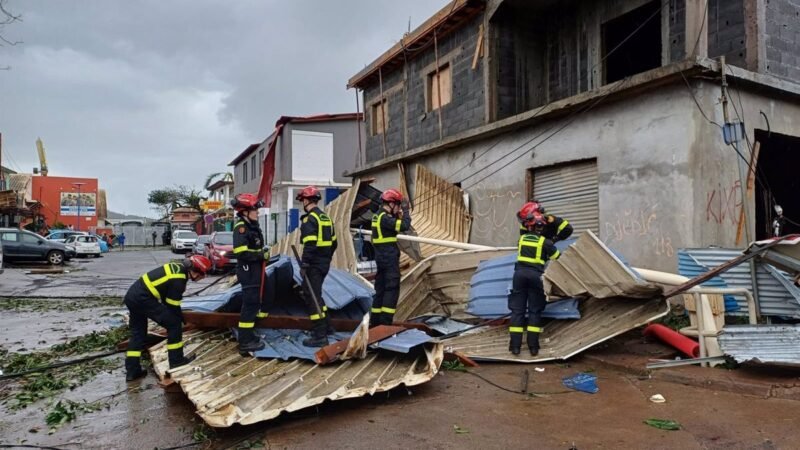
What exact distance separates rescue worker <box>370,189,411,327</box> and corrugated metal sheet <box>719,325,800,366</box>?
133 inches

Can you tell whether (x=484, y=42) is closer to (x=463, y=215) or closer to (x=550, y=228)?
(x=463, y=215)

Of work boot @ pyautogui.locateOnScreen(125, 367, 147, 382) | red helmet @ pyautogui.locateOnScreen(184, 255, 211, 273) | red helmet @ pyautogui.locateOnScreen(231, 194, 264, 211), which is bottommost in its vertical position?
work boot @ pyautogui.locateOnScreen(125, 367, 147, 382)

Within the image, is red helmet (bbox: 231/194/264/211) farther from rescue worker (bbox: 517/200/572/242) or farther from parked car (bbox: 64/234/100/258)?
parked car (bbox: 64/234/100/258)

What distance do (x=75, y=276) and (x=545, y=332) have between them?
17.1 metres

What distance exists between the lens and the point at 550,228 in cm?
→ 651

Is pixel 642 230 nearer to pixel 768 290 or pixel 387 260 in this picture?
pixel 768 290

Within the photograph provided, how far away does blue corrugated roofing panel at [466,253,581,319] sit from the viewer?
21.4ft

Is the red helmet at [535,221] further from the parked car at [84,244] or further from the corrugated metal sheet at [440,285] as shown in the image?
the parked car at [84,244]

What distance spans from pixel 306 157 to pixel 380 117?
1142 cm

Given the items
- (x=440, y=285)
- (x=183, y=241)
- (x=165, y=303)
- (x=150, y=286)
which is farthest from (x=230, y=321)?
(x=183, y=241)

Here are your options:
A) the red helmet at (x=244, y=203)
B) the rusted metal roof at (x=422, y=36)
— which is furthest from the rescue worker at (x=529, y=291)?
the rusted metal roof at (x=422, y=36)

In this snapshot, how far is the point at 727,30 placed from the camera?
8320mm

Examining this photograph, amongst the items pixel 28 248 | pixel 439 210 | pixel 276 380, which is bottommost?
pixel 276 380

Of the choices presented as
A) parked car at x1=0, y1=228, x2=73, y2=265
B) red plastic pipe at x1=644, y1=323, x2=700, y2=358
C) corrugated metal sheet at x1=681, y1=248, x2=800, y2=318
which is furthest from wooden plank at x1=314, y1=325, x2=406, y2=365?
parked car at x1=0, y1=228, x2=73, y2=265
